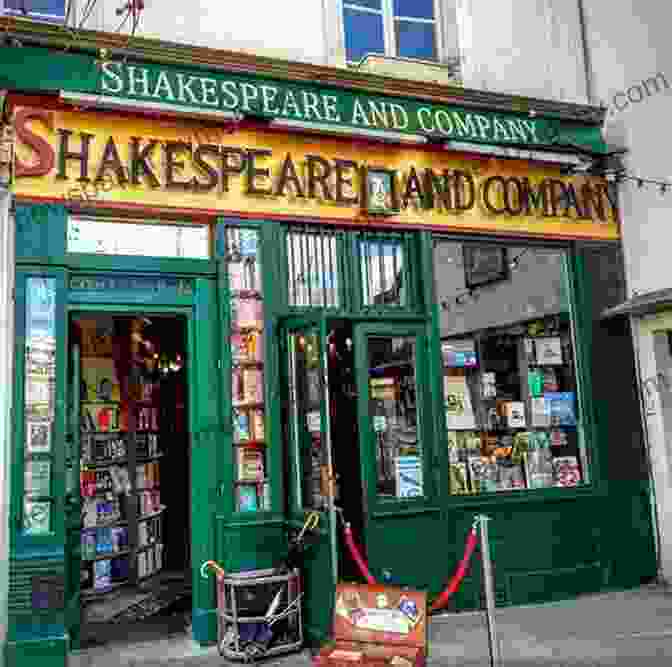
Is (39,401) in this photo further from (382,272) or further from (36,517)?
(382,272)

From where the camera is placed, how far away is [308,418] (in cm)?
692

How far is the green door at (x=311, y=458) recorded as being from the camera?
6336 mm

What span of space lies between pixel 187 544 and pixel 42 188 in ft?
17.8

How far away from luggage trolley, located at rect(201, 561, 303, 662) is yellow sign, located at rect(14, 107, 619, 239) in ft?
10.7

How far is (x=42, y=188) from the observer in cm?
657

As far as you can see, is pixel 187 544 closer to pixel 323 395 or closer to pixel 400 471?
pixel 400 471

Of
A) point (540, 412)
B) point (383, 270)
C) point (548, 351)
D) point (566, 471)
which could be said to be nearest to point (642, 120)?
point (548, 351)

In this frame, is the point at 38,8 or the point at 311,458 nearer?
the point at 311,458

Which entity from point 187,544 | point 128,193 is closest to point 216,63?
point 128,193

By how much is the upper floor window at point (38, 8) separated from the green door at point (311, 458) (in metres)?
3.59

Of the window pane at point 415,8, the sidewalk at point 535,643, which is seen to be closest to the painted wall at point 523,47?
the window pane at point 415,8

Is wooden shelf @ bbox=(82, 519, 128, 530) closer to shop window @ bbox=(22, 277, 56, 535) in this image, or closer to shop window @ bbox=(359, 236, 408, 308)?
shop window @ bbox=(22, 277, 56, 535)

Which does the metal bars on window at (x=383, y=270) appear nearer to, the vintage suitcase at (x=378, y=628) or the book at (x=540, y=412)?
the book at (x=540, y=412)

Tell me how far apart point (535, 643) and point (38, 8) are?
7.17 m
